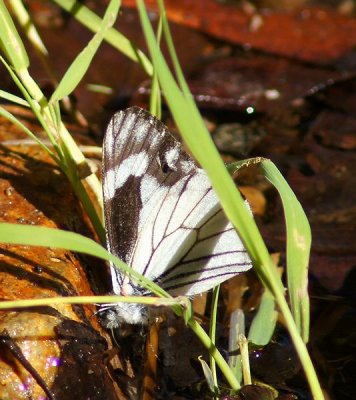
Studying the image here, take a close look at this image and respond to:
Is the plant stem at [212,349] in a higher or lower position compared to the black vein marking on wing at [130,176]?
lower

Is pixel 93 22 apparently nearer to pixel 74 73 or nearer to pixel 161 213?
pixel 74 73

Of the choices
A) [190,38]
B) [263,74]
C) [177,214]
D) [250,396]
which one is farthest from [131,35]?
[250,396]

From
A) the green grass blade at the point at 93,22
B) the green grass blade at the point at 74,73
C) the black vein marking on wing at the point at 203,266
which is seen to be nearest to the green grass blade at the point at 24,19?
the green grass blade at the point at 93,22

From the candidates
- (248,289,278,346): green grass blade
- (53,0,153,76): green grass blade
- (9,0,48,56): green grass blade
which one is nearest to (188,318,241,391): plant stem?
(248,289,278,346): green grass blade

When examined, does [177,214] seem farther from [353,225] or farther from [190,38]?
[190,38]

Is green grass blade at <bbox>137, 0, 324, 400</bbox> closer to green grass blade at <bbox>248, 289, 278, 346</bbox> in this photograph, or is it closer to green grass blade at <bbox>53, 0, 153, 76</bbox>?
green grass blade at <bbox>248, 289, 278, 346</bbox>

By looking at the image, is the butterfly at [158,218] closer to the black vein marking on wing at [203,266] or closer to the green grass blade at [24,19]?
the black vein marking on wing at [203,266]
